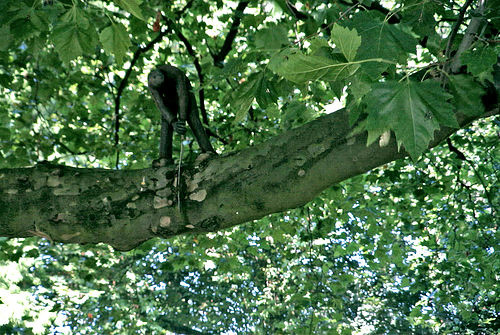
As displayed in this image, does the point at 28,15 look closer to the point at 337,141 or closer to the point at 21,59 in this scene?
the point at 337,141

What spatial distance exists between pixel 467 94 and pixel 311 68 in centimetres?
93

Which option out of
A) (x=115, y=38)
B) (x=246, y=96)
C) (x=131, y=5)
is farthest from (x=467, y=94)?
(x=115, y=38)

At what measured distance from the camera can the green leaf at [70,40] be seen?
1.94 metres

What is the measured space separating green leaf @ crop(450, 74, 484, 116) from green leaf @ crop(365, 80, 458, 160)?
2.13 feet

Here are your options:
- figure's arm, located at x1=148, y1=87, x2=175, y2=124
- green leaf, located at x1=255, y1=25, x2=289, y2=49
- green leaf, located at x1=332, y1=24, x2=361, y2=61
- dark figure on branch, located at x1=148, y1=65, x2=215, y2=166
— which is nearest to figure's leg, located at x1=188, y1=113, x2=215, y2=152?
dark figure on branch, located at x1=148, y1=65, x2=215, y2=166

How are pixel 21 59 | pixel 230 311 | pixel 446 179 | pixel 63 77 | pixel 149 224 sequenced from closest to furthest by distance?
pixel 149 224 < pixel 21 59 < pixel 446 179 < pixel 63 77 < pixel 230 311

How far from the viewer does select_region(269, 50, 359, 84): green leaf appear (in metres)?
1.17

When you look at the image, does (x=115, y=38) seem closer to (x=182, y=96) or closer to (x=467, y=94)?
(x=182, y=96)

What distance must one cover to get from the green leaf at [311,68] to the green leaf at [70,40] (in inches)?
43.5

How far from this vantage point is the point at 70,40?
1.97 meters

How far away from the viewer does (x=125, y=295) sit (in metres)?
15.5

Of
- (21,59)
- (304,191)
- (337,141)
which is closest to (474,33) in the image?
(337,141)

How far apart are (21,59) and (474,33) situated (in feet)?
16.9

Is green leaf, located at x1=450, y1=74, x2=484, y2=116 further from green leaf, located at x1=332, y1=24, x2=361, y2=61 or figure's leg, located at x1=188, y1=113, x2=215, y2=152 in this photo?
figure's leg, located at x1=188, y1=113, x2=215, y2=152
